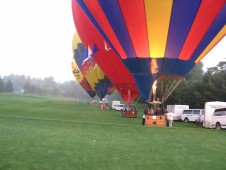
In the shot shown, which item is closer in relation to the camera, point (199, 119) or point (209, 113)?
point (209, 113)

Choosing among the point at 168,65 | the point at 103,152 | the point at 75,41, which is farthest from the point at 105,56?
the point at 103,152

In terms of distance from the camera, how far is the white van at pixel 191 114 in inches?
1297

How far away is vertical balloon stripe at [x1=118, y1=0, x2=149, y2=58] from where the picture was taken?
61.3ft

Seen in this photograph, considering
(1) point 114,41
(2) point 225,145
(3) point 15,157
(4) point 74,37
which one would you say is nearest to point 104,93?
(4) point 74,37

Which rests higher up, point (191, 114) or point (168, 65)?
point (168, 65)

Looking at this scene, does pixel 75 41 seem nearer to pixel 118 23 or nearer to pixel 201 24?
pixel 118 23

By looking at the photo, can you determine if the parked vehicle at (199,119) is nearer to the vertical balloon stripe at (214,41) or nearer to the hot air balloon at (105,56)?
the hot air balloon at (105,56)

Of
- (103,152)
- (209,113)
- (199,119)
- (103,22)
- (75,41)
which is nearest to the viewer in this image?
(103,152)

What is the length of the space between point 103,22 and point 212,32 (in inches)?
236

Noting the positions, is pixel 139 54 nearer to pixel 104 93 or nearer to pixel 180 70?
pixel 180 70

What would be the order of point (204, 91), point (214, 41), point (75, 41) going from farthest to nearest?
point (204, 91)
point (75, 41)
point (214, 41)

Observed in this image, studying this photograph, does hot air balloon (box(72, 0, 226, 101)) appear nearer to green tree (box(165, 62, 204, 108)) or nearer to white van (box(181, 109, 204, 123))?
white van (box(181, 109, 204, 123))

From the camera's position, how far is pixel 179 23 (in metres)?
18.7

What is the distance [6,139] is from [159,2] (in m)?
10.4
